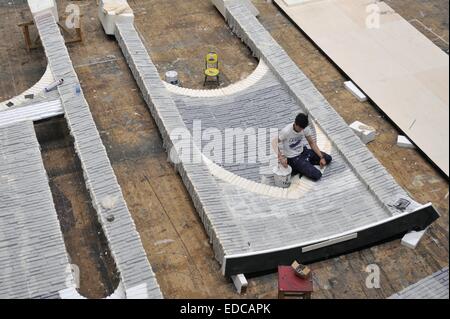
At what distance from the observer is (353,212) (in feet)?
41.6

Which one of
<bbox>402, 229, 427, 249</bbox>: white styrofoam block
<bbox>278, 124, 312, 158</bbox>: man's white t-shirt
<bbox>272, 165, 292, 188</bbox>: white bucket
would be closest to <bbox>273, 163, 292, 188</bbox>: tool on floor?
<bbox>272, 165, 292, 188</bbox>: white bucket

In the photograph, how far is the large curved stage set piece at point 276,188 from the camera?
39.1 feet

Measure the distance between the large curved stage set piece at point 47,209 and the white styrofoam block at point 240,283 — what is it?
5.03 ft

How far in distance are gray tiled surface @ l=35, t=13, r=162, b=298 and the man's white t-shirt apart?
3.64m

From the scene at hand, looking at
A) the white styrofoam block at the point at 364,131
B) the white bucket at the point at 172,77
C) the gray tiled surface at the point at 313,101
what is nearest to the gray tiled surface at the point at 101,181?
the white bucket at the point at 172,77

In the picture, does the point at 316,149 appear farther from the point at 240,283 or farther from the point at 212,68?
the point at 212,68

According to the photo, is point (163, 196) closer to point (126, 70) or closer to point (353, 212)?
point (353, 212)

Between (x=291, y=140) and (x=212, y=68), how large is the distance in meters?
4.93

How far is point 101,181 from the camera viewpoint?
42.2 feet

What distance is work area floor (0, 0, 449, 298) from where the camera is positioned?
11.8m

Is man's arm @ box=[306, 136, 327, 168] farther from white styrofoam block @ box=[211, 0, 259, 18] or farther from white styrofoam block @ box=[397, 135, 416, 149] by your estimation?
white styrofoam block @ box=[211, 0, 259, 18]

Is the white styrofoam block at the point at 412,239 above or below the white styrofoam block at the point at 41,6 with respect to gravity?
below

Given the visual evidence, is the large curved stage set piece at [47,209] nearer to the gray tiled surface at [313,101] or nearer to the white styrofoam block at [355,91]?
the gray tiled surface at [313,101]

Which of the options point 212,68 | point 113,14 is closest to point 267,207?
point 212,68
